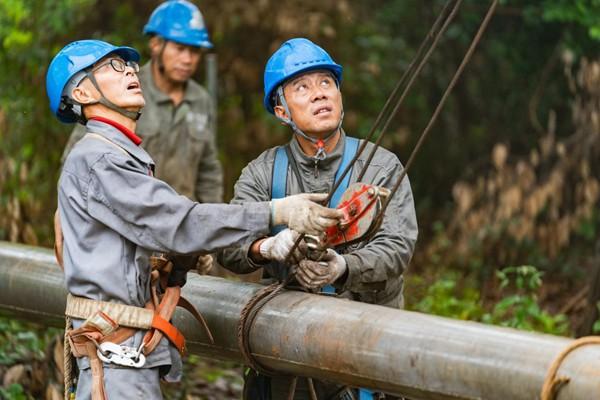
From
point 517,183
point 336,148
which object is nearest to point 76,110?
point 336,148

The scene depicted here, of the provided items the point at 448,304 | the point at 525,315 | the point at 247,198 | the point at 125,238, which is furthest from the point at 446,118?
the point at 125,238

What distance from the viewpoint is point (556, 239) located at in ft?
35.2

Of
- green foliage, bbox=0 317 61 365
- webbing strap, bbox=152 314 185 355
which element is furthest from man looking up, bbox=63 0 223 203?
webbing strap, bbox=152 314 185 355

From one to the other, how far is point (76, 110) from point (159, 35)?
396 cm

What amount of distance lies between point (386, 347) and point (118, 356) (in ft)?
3.20

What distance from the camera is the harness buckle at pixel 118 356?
452 cm

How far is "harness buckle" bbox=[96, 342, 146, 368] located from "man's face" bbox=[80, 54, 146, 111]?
89 cm

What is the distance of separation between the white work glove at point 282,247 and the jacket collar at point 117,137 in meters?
0.54

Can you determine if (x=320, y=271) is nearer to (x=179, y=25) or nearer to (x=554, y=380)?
(x=554, y=380)

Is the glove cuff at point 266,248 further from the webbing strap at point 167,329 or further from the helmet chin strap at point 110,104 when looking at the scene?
the helmet chin strap at point 110,104

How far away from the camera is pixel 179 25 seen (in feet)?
28.6

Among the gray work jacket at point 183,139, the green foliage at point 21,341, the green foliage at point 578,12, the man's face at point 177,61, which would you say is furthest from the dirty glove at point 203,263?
the green foliage at point 578,12

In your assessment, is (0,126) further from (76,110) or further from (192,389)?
(76,110)

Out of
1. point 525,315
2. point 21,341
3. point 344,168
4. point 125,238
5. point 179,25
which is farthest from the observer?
point 179,25
